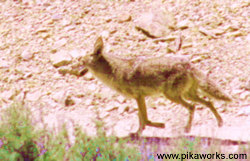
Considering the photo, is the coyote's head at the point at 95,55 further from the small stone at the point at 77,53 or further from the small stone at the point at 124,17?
the small stone at the point at 124,17

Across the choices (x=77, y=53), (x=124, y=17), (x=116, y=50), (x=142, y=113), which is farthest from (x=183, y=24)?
(x=142, y=113)

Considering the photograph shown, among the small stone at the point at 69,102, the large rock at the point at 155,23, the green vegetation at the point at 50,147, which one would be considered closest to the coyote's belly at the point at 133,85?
the small stone at the point at 69,102

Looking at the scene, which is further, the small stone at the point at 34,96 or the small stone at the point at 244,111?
the small stone at the point at 34,96

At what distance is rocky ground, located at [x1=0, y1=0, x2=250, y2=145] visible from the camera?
18.2 feet

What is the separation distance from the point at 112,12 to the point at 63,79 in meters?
2.12

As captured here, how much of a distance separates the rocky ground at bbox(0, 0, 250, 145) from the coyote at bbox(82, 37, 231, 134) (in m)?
0.39

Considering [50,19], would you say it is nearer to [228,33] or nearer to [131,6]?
[131,6]

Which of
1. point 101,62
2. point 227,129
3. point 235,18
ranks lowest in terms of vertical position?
point 227,129

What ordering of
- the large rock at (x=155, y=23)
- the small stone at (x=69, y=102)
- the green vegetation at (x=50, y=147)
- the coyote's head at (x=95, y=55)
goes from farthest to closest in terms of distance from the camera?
the large rock at (x=155, y=23), the small stone at (x=69, y=102), the coyote's head at (x=95, y=55), the green vegetation at (x=50, y=147)

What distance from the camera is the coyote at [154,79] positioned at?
480 cm

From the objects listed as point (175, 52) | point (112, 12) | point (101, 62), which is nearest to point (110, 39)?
point (112, 12)

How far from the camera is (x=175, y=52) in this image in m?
6.55

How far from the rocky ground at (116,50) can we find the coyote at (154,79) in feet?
1.27

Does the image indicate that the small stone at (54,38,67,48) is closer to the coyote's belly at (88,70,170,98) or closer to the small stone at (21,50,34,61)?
the small stone at (21,50,34,61)
